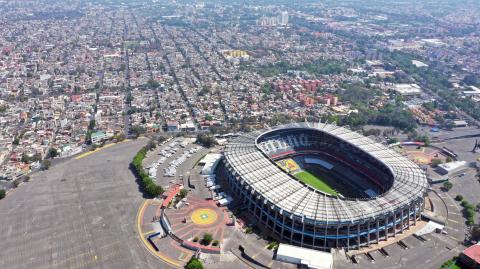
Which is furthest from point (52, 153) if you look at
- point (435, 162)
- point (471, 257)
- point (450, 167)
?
point (450, 167)

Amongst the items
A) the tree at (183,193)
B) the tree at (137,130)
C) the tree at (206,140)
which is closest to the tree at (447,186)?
the tree at (206,140)

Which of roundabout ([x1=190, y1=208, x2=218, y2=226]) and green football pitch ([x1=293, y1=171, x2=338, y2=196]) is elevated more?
roundabout ([x1=190, y1=208, x2=218, y2=226])

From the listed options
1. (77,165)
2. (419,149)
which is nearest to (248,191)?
(77,165)

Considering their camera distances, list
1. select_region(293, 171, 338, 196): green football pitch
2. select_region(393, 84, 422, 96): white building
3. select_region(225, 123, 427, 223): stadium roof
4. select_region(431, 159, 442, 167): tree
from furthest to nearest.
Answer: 1. select_region(393, 84, 422, 96): white building
2. select_region(431, 159, 442, 167): tree
3. select_region(293, 171, 338, 196): green football pitch
4. select_region(225, 123, 427, 223): stadium roof

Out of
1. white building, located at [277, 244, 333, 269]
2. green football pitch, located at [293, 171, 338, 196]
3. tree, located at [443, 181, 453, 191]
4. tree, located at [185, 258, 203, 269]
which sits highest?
tree, located at [185, 258, 203, 269]

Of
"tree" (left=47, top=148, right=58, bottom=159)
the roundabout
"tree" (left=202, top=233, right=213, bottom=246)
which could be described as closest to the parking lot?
the roundabout

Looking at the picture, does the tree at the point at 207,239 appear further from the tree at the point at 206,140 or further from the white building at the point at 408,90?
the white building at the point at 408,90

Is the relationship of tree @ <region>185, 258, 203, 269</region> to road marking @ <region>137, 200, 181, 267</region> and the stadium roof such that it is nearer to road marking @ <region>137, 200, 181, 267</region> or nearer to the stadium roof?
road marking @ <region>137, 200, 181, 267</region>
